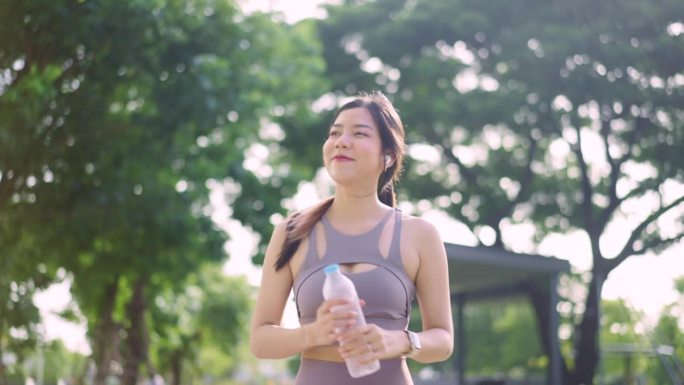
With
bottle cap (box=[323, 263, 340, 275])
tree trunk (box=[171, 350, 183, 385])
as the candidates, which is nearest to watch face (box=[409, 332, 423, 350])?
bottle cap (box=[323, 263, 340, 275])

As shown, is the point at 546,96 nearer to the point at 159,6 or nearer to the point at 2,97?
the point at 159,6

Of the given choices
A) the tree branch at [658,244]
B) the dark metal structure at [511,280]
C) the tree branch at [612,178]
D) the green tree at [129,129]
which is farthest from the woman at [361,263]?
the tree branch at [658,244]

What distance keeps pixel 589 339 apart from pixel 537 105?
15.7 ft

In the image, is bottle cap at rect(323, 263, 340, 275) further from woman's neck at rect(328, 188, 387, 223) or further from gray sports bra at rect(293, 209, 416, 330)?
woman's neck at rect(328, 188, 387, 223)

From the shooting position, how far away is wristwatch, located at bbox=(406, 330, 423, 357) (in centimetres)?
239

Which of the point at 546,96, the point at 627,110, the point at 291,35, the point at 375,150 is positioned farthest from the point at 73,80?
the point at 375,150

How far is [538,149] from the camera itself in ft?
73.8

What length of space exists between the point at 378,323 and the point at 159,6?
1206 cm

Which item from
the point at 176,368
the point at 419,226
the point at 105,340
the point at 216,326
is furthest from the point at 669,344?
the point at 176,368

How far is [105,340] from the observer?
2338 cm

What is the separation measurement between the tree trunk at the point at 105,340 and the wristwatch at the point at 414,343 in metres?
20.4

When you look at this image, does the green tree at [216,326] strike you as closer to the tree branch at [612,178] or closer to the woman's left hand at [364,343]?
the tree branch at [612,178]

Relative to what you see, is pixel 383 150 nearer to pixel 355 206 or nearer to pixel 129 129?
pixel 355 206

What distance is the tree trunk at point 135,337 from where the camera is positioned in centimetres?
2344
